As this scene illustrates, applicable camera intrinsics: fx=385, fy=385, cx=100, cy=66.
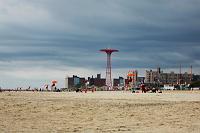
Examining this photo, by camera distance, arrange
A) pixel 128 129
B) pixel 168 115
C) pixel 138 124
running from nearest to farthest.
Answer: pixel 128 129, pixel 138 124, pixel 168 115

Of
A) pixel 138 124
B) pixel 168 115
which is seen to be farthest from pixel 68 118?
pixel 168 115

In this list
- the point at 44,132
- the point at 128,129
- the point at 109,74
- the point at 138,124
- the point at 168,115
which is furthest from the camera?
the point at 109,74

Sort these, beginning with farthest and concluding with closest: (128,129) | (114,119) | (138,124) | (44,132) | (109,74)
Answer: (109,74) → (114,119) → (138,124) → (128,129) → (44,132)

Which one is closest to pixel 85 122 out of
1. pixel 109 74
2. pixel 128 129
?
pixel 128 129

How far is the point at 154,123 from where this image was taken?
639 inches

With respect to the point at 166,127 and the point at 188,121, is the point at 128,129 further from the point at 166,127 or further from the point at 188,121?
the point at 188,121

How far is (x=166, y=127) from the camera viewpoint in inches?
588

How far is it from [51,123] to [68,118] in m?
2.24

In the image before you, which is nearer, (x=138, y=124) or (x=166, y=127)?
(x=166, y=127)

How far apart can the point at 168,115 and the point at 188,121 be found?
270 centimetres

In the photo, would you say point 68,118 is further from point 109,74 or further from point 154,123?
point 109,74

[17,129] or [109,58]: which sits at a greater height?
[109,58]

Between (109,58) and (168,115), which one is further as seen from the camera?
(109,58)

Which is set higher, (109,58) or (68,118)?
(109,58)
